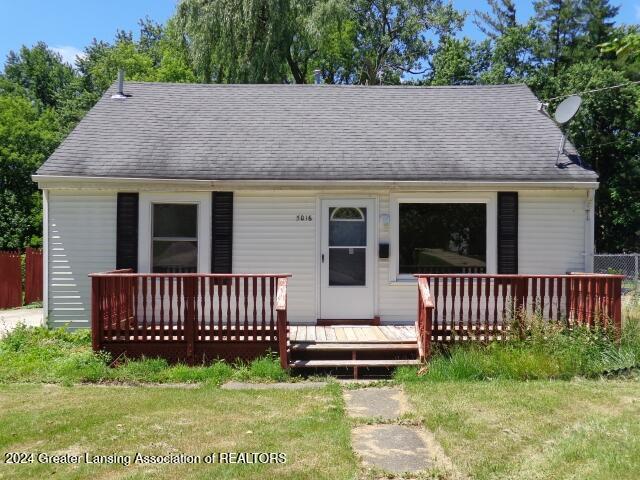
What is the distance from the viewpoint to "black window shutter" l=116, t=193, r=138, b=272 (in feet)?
28.4

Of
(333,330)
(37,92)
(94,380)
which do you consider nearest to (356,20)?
(37,92)

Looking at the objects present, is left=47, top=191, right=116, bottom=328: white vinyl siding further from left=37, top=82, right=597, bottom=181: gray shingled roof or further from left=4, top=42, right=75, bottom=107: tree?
left=4, top=42, right=75, bottom=107: tree

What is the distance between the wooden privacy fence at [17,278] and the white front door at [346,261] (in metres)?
9.67

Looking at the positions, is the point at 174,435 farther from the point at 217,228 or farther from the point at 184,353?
the point at 217,228

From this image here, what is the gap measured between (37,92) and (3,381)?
39860 mm

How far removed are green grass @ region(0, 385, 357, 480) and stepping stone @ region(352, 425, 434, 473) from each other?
0.49ft

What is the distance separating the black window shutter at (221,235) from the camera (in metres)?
8.75

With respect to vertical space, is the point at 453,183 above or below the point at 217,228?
above

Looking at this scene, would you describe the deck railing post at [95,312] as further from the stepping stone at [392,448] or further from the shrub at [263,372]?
the stepping stone at [392,448]

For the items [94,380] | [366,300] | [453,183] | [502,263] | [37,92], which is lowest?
[94,380]

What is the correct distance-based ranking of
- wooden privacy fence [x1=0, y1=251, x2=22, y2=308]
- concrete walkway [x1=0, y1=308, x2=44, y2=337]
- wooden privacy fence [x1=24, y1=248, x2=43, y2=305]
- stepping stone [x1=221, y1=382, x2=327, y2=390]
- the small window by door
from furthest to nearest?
wooden privacy fence [x1=24, y1=248, x2=43, y2=305]
wooden privacy fence [x1=0, y1=251, x2=22, y2=308]
concrete walkway [x1=0, y1=308, x2=44, y2=337]
the small window by door
stepping stone [x1=221, y1=382, x2=327, y2=390]

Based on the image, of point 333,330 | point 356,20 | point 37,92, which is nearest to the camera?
point 333,330

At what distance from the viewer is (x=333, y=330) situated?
27.3 ft

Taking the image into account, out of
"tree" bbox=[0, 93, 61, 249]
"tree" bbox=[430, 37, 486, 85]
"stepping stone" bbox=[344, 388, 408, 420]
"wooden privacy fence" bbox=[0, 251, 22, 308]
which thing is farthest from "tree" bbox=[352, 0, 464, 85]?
"stepping stone" bbox=[344, 388, 408, 420]
